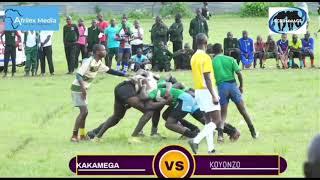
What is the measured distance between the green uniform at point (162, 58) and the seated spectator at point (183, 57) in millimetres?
265

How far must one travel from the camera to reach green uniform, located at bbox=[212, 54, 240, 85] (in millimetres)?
13844

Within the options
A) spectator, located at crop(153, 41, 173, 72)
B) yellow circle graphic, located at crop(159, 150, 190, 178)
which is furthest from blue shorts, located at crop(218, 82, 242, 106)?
spectator, located at crop(153, 41, 173, 72)

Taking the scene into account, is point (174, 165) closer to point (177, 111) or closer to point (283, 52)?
point (177, 111)

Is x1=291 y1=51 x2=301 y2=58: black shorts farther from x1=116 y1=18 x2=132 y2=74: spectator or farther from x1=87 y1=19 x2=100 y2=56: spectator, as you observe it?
x1=87 y1=19 x2=100 y2=56: spectator

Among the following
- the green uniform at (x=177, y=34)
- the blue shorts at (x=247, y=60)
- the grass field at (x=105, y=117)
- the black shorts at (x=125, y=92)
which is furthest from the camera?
the green uniform at (x=177, y=34)

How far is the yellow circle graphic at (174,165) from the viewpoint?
31.6 ft

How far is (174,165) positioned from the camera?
380 inches

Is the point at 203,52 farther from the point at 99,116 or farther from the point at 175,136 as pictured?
the point at 99,116

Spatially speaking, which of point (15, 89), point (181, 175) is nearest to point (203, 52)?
point (181, 175)

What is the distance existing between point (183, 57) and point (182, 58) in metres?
0.05

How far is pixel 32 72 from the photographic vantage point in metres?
26.9

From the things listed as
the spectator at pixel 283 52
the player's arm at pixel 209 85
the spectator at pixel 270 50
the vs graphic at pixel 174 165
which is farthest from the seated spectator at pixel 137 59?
the vs graphic at pixel 174 165

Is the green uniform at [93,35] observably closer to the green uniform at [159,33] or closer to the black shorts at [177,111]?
the green uniform at [159,33]

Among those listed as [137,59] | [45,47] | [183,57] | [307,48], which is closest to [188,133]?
[137,59]
